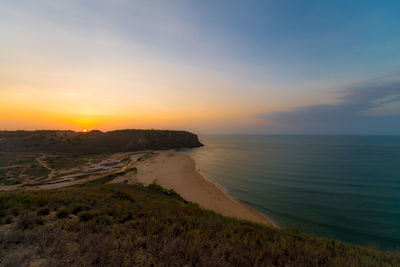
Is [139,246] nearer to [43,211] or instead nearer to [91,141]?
[43,211]

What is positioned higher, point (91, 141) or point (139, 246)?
point (91, 141)

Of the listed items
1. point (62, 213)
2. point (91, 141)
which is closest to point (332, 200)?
point (62, 213)

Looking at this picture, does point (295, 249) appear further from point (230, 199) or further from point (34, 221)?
point (230, 199)

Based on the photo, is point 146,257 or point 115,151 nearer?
point 146,257

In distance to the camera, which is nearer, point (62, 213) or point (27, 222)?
point (27, 222)

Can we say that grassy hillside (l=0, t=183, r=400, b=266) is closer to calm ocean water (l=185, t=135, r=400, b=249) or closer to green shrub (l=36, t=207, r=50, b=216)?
green shrub (l=36, t=207, r=50, b=216)

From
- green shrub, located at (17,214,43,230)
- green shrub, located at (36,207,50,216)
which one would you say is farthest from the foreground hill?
green shrub, located at (17,214,43,230)

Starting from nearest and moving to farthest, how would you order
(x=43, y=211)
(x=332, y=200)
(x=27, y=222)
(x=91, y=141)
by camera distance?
1. (x=27, y=222)
2. (x=43, y=211)
3. (x=332, y=200)
4. (x=91, y=141)

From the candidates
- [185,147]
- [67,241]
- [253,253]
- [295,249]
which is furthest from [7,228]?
[185,147]
